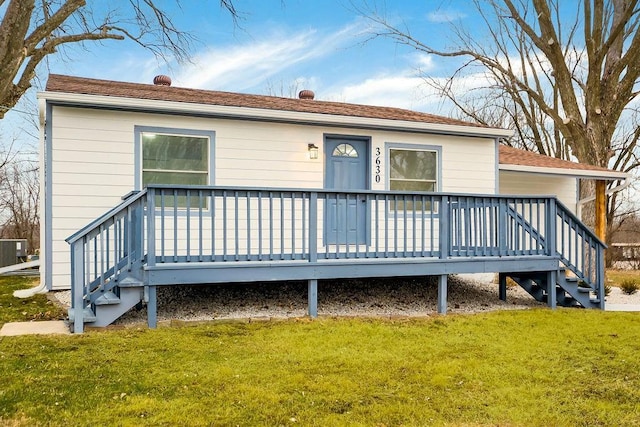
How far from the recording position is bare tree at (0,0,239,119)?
9.59 metres

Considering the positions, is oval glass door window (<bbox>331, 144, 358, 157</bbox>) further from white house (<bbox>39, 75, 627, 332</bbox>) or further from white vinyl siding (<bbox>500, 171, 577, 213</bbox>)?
white vinyl siding (<bbox>500, 171, 577, 213</bbox>)

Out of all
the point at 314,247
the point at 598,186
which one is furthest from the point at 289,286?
the point at 598,186

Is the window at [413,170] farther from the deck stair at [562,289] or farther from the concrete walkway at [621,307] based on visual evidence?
the concrete walkway at [621,307]

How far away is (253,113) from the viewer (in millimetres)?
7480

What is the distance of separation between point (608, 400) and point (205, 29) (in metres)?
11.0

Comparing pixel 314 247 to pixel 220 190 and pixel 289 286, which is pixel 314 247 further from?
pixel 289 286

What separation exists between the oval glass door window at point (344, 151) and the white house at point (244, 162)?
0.02 meters

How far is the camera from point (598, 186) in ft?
36.3

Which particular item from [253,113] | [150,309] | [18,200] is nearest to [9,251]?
[18,200]

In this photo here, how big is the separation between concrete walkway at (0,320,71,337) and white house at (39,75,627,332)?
107 centimetres

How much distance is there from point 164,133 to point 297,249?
106 inches

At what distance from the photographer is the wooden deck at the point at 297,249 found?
203 inches

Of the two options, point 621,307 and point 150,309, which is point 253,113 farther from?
point 621,307

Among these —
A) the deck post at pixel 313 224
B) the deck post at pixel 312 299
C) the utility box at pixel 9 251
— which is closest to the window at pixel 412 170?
the deck post at pixel 313 224
